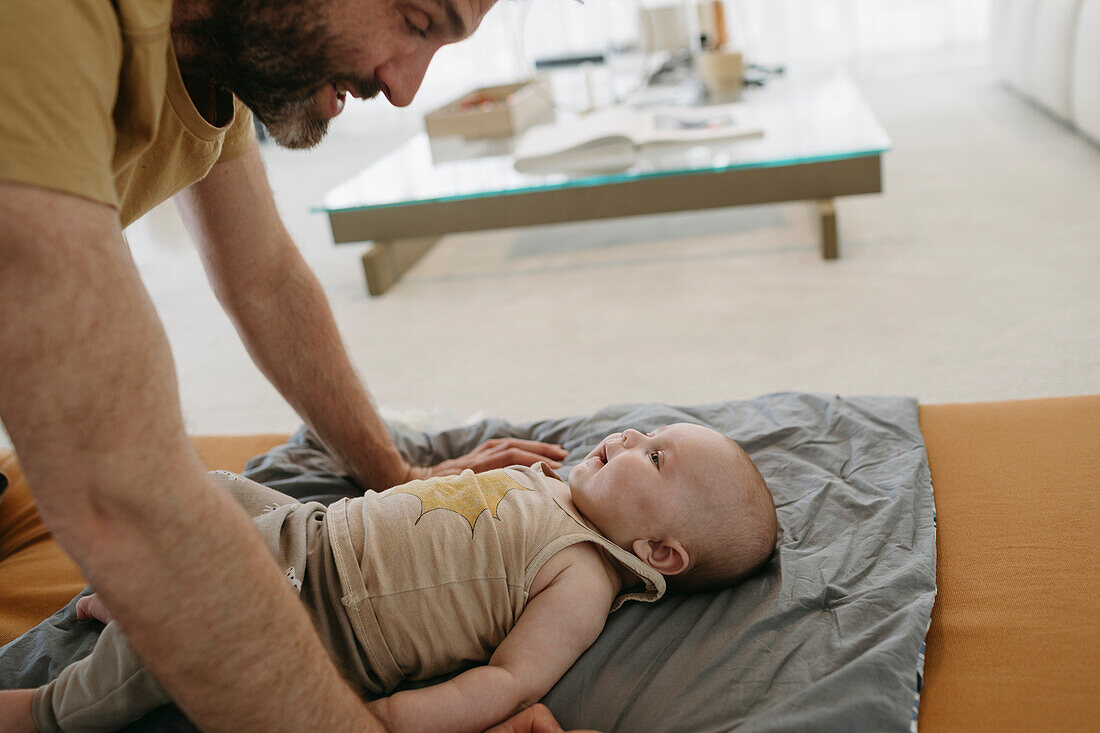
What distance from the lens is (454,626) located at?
1089mm

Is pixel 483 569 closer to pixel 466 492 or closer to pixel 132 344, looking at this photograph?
pixel 466 492

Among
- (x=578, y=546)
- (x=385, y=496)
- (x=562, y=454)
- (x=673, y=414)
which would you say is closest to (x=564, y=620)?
(x=578, y=546)

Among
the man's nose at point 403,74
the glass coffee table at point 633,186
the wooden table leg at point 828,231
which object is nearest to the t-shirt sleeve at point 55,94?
the man's nose at point 403,74

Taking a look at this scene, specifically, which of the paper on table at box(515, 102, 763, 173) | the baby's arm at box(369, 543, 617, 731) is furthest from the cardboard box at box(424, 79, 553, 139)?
the baby's arm at box(369, 543, 617, 731)

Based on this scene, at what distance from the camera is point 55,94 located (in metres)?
0.73

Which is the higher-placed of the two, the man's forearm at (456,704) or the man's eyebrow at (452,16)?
the man's eyebrow at (452,16)

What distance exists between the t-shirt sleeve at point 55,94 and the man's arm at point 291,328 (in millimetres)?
580

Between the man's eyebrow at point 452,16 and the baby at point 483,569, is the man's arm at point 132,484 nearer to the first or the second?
the baby at point 483,569

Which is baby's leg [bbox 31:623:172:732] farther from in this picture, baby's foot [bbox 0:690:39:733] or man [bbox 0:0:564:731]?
man [bbox 0:0:564:731]

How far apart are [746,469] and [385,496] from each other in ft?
1.49

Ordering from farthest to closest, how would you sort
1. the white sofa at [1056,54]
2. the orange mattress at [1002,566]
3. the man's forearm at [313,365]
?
the white sofa at [1056,54]
the man's forearm at [313,365]
the orange mattress at [1002,566]

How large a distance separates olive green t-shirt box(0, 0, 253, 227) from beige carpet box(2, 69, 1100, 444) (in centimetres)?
124

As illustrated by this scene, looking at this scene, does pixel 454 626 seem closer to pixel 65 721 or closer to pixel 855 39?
pixel 65 721

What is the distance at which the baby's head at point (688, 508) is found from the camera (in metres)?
1.17
